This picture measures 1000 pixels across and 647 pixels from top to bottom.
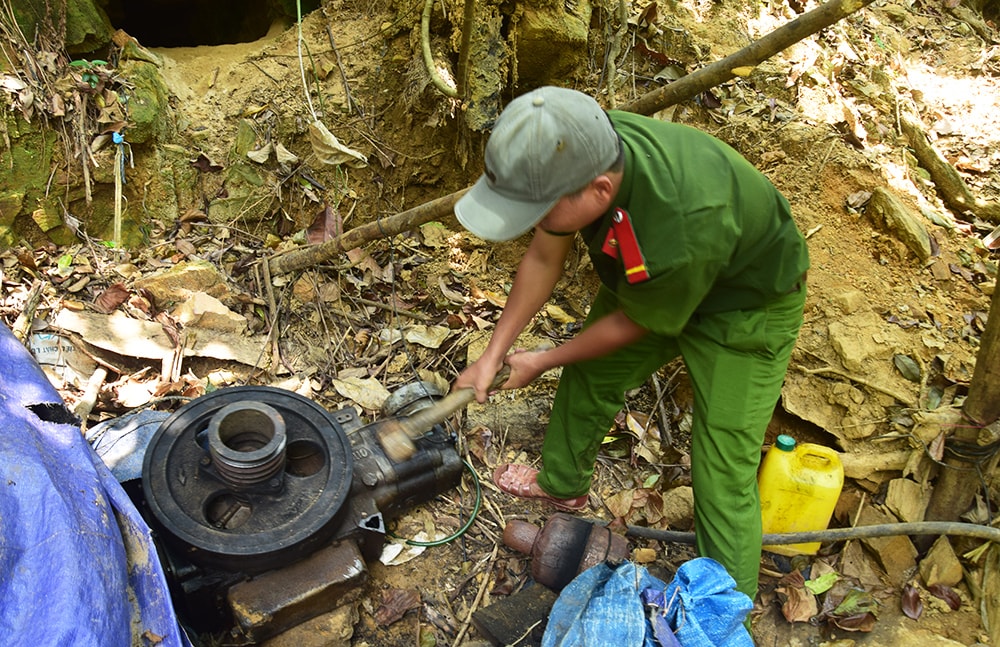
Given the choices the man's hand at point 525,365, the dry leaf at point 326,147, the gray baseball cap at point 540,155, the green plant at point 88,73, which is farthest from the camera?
the dry leaf at point 326,147

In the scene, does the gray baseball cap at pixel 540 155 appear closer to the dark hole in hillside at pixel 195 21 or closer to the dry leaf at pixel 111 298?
the dry leaf at pixel 111 298

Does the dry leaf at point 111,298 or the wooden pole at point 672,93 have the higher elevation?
the wooden pole at point 672,93

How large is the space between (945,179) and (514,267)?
3.24 metres

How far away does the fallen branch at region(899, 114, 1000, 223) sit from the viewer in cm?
464

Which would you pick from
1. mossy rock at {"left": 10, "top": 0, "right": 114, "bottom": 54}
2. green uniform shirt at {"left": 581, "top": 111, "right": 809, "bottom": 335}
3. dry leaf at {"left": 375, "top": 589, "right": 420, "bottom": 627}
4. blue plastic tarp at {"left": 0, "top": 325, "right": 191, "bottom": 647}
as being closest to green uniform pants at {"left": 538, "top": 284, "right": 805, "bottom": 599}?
green uniform shirt at {"left": 581, "top": 111, "right": 809, "bottom": 335}

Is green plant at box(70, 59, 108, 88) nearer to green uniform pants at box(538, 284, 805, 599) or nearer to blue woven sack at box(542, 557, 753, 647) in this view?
green uniform pants at box(538, 284, 805, 599)

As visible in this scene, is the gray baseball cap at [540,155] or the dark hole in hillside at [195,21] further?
the dark hole in hillside at [195,21]

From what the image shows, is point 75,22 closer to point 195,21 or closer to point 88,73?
point 88,73

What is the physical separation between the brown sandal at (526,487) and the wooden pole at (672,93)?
1384 millimetres

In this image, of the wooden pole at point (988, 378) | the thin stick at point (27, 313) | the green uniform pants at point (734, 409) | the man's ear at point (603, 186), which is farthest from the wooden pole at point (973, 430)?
the thin stick at point (27, 313)

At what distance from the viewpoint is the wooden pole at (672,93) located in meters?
2.57

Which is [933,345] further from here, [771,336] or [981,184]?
[981,184]

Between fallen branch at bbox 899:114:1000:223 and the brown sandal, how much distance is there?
3.63 meters

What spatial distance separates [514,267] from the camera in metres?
4.46
